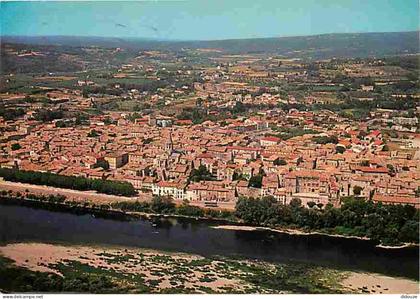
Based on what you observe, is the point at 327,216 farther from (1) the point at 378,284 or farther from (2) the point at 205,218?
(2) the point at 205,218

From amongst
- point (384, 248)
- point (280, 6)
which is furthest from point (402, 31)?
point (384, 248)

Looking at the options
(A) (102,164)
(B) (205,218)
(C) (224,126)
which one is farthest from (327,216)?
(A) (102,164)

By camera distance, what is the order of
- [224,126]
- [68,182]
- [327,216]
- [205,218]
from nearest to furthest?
[327,216] < [205,218] < [68,182] < [224,126]

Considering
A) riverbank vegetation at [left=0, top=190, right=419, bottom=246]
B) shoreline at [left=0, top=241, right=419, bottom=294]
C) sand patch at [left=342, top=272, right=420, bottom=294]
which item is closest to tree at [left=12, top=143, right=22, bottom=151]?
riverbank vegetation at [left=0, top=190, right=419, bottom=246]

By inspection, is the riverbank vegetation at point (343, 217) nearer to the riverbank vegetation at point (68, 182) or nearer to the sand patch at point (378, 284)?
the sand patch at point (378, 284)

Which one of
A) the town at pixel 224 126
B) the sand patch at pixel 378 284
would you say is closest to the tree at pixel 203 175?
the town at pixel 224 126
